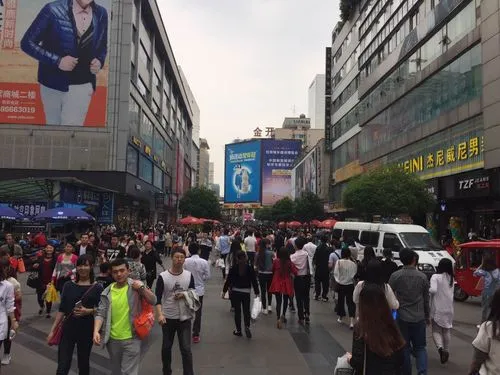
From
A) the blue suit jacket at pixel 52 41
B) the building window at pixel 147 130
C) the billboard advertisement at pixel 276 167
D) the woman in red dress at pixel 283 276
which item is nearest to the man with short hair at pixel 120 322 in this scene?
the woman in red dress at pixel 283 276

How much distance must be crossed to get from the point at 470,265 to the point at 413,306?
7869 mm

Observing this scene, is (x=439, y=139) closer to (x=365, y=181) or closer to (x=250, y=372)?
(x=365, y=181)

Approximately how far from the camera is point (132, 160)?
45000mm

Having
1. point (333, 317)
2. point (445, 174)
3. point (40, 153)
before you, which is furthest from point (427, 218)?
point (40, 153)

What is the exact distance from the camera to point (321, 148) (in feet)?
226

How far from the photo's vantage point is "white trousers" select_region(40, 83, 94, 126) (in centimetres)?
4016

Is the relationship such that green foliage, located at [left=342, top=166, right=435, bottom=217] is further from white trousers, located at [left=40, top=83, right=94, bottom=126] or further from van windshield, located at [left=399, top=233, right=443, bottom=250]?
white trousers, located at [left=40, top=83, right=94, bottom=126]

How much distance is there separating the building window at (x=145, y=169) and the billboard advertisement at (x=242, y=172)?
74.3 m

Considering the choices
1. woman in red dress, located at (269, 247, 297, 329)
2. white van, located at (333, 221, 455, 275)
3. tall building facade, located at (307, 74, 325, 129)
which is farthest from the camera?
tall building facade, located at (307, 74, 325, 129)

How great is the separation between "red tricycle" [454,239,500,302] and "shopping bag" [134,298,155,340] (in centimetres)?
992

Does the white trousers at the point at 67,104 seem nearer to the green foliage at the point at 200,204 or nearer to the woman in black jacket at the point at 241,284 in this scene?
the woman in black jacket at the point at 241,284

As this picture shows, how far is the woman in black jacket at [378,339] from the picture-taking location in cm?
361

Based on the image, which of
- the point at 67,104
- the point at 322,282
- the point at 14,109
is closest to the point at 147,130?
the point at 67,104

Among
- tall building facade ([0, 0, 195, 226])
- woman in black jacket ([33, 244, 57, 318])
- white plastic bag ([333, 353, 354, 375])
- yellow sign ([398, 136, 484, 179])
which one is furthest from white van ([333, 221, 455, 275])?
tall building facade ([0, 0, 195, 226])
